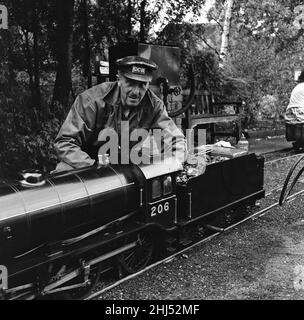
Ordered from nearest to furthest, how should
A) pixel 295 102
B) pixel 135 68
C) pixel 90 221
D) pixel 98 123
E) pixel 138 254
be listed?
pixel 90 221
pixel 135 68
pixel 98 123
pixel 138 254
pixel 295 102

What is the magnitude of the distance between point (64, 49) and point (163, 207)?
5.43 metres

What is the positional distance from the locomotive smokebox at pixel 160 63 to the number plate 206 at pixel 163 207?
4665 millimetres

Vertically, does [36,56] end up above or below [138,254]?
above

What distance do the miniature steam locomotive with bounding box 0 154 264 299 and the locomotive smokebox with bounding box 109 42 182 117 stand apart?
419cm

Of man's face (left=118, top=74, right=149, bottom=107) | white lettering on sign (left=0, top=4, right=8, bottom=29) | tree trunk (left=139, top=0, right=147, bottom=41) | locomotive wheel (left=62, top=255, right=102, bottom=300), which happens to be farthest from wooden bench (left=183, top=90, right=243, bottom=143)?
locomotive wheel (left=62, top=255, right=102, bottom=300)

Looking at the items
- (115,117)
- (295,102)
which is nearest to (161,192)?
(115,117)

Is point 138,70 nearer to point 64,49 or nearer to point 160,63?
point 64,49

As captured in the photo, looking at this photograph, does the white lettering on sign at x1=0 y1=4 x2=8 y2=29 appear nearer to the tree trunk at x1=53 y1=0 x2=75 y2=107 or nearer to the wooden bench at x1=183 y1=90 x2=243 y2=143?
the tree trunk at x1=53 y1=0 x2=75 y2=107

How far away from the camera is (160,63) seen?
969 centimetres

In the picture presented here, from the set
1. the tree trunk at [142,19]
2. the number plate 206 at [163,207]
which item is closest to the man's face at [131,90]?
the number plate 206 at [163,207]

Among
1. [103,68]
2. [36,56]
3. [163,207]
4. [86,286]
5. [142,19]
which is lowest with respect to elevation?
[86,286]

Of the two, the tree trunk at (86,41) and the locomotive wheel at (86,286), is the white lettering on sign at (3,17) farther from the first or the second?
the locomotive wheel at (86,286)

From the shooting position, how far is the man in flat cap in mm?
4375
